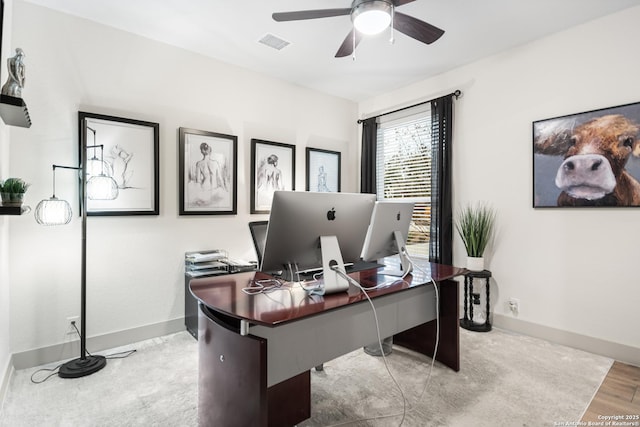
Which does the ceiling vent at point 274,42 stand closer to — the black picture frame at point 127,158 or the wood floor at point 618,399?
the black picture frame at point 127,158

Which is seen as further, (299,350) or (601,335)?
(601,335)

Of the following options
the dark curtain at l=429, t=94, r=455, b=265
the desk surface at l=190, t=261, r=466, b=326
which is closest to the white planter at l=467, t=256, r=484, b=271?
the dark curtain at l=429, t=94, r=455, b=265

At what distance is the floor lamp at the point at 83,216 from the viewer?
2.21 metres

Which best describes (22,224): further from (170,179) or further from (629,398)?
(629,398)

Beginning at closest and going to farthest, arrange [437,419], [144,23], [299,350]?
1. [299,350]
2. [437,419]
3. [144,23]

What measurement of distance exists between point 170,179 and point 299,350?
89.3 inches

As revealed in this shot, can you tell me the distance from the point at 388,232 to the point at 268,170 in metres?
2.05

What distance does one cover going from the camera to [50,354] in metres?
2.51

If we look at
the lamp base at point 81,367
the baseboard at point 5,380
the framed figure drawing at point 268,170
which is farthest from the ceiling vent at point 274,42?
the baseboard at point 5,380

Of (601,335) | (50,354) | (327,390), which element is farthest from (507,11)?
(50,354)

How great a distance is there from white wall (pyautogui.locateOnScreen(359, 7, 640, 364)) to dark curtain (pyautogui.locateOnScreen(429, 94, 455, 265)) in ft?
0.39

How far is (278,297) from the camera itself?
5.47 ft

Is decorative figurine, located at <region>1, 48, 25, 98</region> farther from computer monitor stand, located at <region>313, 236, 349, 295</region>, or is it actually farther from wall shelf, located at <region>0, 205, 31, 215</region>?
computer monitor stand, located at <region>313, 236, 349, 295</region>

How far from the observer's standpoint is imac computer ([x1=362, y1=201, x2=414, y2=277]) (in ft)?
6.71
